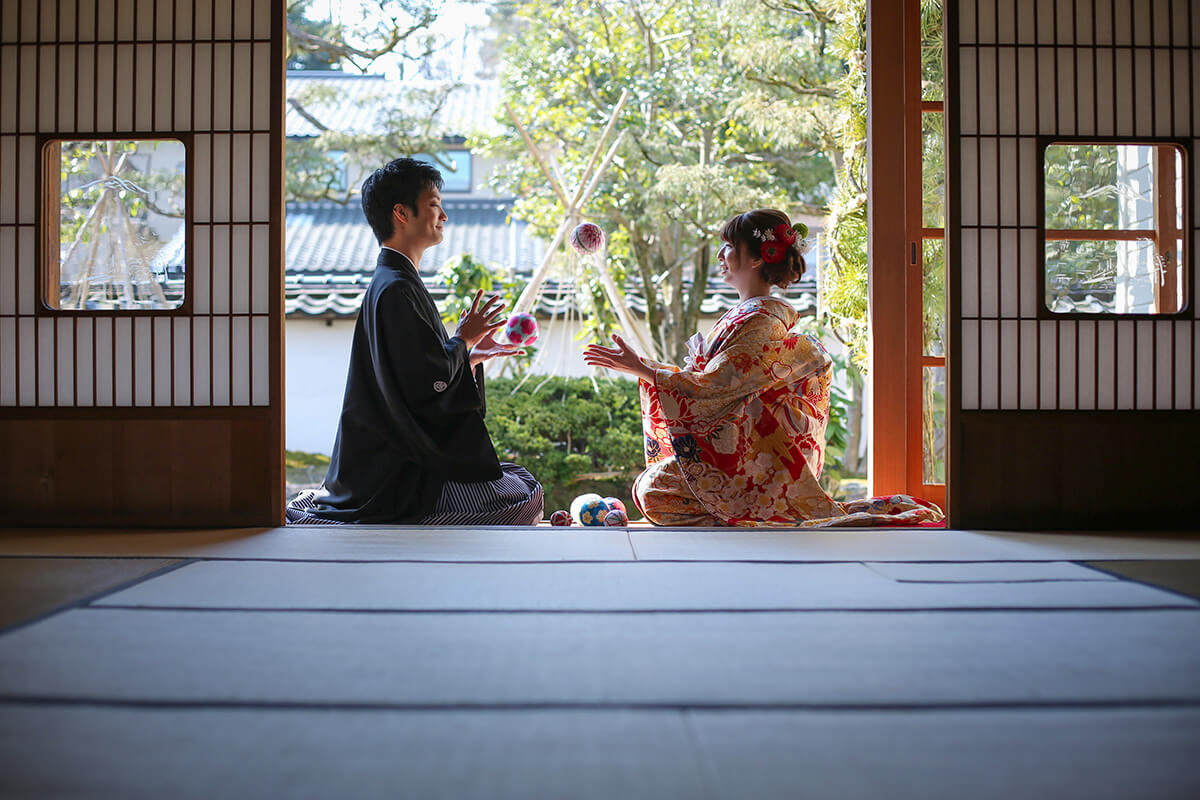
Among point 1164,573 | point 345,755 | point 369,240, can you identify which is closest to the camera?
point 345,755

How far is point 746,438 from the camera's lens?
3.54 m

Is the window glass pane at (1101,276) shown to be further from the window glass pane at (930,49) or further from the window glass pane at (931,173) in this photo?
the window glass pane at (930,49)

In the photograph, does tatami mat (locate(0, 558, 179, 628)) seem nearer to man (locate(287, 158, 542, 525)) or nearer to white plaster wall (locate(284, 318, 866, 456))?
man (locate(287, 158, 542, 525))

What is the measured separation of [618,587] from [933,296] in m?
2.60

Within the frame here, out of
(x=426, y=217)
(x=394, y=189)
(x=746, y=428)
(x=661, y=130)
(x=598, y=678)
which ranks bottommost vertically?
(x=598, y=678)

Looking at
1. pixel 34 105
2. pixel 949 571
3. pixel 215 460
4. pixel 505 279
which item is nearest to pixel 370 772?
pixel 949 571

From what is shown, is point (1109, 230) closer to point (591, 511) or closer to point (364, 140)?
point (591, 511)

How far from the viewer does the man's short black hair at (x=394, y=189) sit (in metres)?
3.74

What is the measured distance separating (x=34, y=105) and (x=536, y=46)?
16.3 feet

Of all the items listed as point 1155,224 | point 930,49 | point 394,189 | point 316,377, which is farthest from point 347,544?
point 316,377

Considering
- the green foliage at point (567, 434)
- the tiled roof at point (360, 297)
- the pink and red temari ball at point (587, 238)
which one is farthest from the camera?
the tiled roof at point (360, 297)

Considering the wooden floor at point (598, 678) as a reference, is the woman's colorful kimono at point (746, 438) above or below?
above

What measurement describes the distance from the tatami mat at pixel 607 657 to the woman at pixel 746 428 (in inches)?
64.4

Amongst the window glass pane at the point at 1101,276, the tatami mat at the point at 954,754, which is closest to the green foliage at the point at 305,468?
the window glass pane at the point at 1101,276
